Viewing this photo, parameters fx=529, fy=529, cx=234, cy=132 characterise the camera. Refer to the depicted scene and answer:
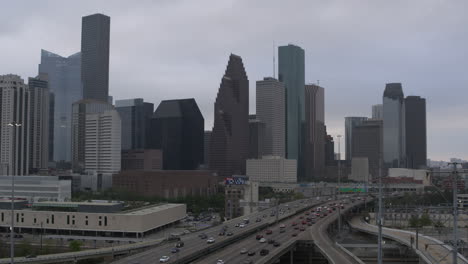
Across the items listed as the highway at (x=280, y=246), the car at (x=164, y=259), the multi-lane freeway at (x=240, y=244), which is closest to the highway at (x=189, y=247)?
the multi-lane freeway at (x=240, y=244)

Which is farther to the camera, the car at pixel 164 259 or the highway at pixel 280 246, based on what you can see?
the highway at pixel 280 246

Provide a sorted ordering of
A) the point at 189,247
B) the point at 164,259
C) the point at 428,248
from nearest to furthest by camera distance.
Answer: the point at 164,259 < the point at 428,248 < the point at 189,247

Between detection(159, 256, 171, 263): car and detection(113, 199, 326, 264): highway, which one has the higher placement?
detection(159, 256, 171, 263): car

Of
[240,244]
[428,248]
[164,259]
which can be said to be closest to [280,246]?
[240,244]

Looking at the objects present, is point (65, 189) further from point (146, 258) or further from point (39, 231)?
point (146, 258)

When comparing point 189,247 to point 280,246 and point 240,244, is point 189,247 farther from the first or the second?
point 280,246

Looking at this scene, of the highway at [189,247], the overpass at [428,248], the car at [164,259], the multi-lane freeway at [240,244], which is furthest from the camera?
the multi-lane freeway at [240,244]

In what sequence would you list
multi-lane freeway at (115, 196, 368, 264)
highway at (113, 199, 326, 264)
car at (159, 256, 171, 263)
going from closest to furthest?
car at (159, 256, 171, 263), highway at (113, 199, 326, 264), multi-lane freeway at (115, 196, 368, 264)

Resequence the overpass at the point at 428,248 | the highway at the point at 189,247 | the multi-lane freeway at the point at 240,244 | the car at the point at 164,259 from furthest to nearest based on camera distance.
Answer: the multi-lane freeway at the point at 240,244
the highway at the point at 189,247
the car at the point at 164,259
the overpass at the point at 428,248

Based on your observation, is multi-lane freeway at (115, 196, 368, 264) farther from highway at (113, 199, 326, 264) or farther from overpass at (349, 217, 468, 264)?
overpass at (349, 217, 468, 264)

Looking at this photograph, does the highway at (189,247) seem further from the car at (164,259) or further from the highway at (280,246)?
the highway at (280,246)

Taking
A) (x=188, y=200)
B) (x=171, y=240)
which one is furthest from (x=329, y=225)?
(x=188, y=200)

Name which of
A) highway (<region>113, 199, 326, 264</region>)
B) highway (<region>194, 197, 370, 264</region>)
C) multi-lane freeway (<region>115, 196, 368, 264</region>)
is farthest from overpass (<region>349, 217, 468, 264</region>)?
highway (<region>113, 199, 326, 264</region>)
